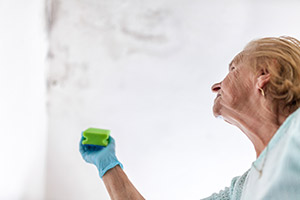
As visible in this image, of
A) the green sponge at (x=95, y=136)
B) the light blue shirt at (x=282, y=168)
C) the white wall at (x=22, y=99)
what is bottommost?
the light blue shirt at (x=282, y=168)

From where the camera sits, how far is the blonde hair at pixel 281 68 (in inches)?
40.6

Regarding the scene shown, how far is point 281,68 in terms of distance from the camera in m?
1.07

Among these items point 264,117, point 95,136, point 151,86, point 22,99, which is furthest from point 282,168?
point 151,86

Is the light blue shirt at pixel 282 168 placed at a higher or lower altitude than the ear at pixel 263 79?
lower

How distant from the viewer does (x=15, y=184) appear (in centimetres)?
131

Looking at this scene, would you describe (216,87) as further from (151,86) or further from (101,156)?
(151,86)

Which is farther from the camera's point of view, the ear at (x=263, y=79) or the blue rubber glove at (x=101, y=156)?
the blue rubber glove at (x=101, y=156)

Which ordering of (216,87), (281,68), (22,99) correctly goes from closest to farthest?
(281,68), (216,87), (22,99)

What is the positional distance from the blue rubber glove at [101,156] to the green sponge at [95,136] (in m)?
0.04

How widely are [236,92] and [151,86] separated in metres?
0.79

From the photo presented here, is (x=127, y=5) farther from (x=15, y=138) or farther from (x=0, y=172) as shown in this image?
(x=0, y=172)

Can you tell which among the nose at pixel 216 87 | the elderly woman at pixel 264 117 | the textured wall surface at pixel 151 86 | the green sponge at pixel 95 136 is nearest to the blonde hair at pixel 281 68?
the elderly woman at pixel 264 117

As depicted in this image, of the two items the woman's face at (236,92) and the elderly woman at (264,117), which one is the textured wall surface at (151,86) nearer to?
the elderly woman at (264,117)

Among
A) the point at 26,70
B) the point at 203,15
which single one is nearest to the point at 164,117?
the point at 203,15
